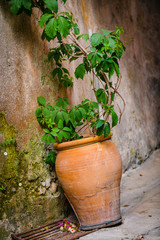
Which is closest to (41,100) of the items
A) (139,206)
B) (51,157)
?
(51,157)

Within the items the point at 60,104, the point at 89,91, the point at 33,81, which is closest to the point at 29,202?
the point at 60,104

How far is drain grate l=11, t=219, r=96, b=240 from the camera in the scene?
1.71m

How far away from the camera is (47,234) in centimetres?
177

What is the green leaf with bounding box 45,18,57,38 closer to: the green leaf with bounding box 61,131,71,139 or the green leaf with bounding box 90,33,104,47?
the green leaf with bounding box 90,33,104,47

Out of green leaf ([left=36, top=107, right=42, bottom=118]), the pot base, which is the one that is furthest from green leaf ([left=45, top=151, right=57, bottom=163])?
the pot base

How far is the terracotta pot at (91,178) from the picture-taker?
5.68 ft

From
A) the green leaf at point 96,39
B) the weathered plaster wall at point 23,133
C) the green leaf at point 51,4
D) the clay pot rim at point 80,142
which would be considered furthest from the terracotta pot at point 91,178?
the green leaf at point 51,4

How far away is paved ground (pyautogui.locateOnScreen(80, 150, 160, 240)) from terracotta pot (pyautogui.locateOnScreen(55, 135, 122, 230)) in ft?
0.35

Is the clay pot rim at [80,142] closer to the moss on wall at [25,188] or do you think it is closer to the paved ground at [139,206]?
the moss on wall at [25,188]

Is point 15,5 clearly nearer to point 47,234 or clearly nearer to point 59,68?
point 59,68

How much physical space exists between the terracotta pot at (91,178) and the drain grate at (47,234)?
0.11m

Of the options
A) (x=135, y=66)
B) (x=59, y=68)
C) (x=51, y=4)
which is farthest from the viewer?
(x=135, y=66)

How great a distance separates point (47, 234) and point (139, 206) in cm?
82

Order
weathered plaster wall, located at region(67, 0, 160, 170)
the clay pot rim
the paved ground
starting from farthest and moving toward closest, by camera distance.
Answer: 1. weathered plaster wall, located at region(67, 0, 160, 170)
2. the clay pot rim
3. the paved ground
